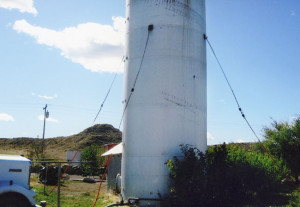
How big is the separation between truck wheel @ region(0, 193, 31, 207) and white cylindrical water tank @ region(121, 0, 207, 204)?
4.79 m

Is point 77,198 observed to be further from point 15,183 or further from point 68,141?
point 68,141

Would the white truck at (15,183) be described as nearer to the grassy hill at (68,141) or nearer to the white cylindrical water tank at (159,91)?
the white cylindrical water tank at (159,91)

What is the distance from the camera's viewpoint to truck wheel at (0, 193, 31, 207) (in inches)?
313

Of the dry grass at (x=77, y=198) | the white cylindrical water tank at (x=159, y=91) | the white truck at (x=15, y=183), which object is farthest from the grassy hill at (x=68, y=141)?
the white truck at (x=15, y=183)

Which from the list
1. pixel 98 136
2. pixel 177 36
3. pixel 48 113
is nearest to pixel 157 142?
pixel 177 36

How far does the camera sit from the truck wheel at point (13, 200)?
26.1 feet

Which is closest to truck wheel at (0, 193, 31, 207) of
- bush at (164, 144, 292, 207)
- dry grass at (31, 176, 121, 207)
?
bush at (164, 144, 292, 207)

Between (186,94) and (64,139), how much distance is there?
89.3m

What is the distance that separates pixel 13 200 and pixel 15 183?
652 millimetres

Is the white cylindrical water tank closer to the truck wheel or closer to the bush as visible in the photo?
the bush

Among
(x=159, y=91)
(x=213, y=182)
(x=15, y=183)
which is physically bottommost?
(x=213, y=182)

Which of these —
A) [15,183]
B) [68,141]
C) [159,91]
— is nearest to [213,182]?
[159,91]

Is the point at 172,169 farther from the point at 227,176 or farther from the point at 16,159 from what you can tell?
the point at 16,159

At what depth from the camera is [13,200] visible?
8.12 metres
